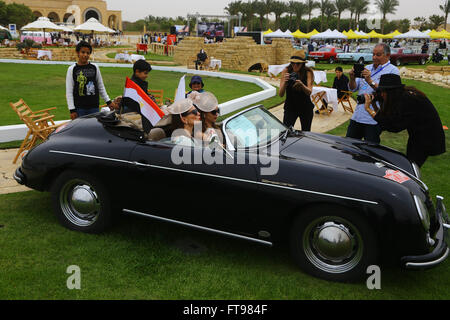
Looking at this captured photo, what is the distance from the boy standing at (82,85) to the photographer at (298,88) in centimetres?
261

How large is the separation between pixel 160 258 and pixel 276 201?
1.29m

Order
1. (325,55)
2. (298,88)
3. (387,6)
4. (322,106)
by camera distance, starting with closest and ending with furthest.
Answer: (298,88)
(322,106)
(325,55)
(387,6)

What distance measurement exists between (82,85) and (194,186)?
3.21 meters

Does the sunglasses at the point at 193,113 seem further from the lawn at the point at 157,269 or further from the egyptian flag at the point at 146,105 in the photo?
the lawn at the point at 157,269

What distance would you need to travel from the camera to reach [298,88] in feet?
20.3

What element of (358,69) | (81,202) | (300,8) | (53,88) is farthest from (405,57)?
(300,8)

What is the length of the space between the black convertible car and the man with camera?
3.33 feet

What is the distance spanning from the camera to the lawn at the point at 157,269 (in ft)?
11.3

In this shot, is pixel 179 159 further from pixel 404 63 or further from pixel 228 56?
pixel 404 63

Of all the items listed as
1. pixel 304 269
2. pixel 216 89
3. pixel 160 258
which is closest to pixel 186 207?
pixel 160 258

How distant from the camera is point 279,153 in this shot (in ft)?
13.0

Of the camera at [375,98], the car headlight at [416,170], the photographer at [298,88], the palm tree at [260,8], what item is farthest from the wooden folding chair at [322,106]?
the palm tree at [260,8]

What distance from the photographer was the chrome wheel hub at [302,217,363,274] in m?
3.43

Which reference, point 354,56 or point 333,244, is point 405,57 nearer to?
point 354,56
